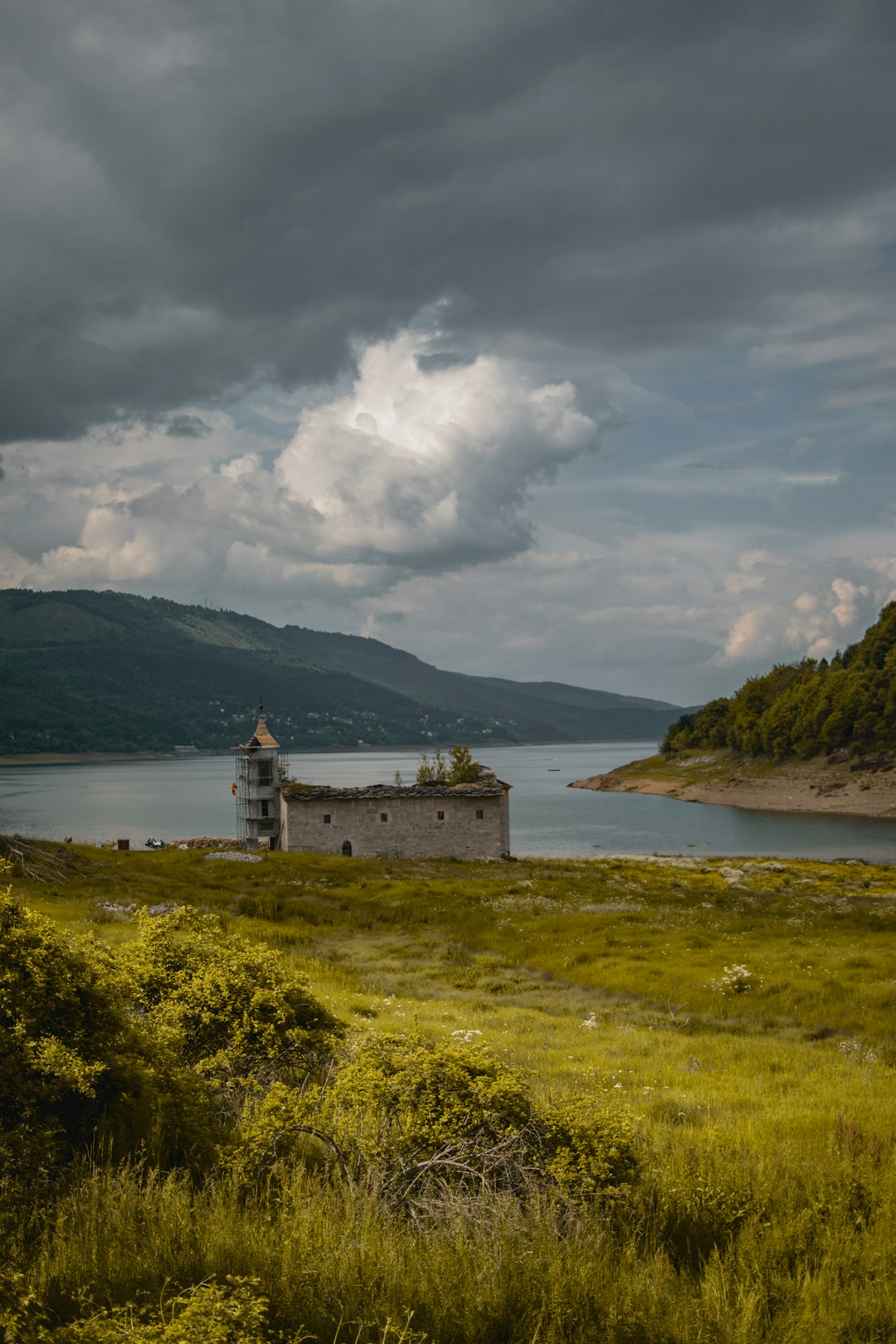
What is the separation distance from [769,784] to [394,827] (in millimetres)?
97729

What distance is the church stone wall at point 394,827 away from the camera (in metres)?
64.9

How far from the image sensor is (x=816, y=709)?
485 feet

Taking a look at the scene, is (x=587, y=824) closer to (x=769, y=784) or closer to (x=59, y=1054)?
(x=769, y=784)

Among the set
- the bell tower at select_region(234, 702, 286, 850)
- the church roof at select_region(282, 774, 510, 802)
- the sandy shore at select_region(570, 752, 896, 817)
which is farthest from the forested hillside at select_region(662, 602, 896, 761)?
the bell tower at select_region(234, 702, 286, 850)

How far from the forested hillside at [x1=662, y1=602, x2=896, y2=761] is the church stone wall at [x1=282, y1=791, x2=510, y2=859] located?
308 ft

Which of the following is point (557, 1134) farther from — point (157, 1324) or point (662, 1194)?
point (157, 1324)

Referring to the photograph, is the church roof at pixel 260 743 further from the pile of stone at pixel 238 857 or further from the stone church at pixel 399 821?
the pile of stone at pixel 238 857

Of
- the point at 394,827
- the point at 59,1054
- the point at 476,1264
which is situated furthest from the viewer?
the point at 394,827

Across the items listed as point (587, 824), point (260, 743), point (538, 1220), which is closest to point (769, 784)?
point (587, 824)

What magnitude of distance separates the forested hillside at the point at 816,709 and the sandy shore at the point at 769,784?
4350mm

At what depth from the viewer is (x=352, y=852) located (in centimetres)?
6512

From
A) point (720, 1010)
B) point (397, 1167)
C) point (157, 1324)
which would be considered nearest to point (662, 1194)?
point (397, 1167)

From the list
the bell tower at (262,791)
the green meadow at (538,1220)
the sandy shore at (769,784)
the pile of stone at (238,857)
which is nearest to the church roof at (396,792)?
the bell tower at (262,791)

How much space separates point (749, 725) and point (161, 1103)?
169 m
